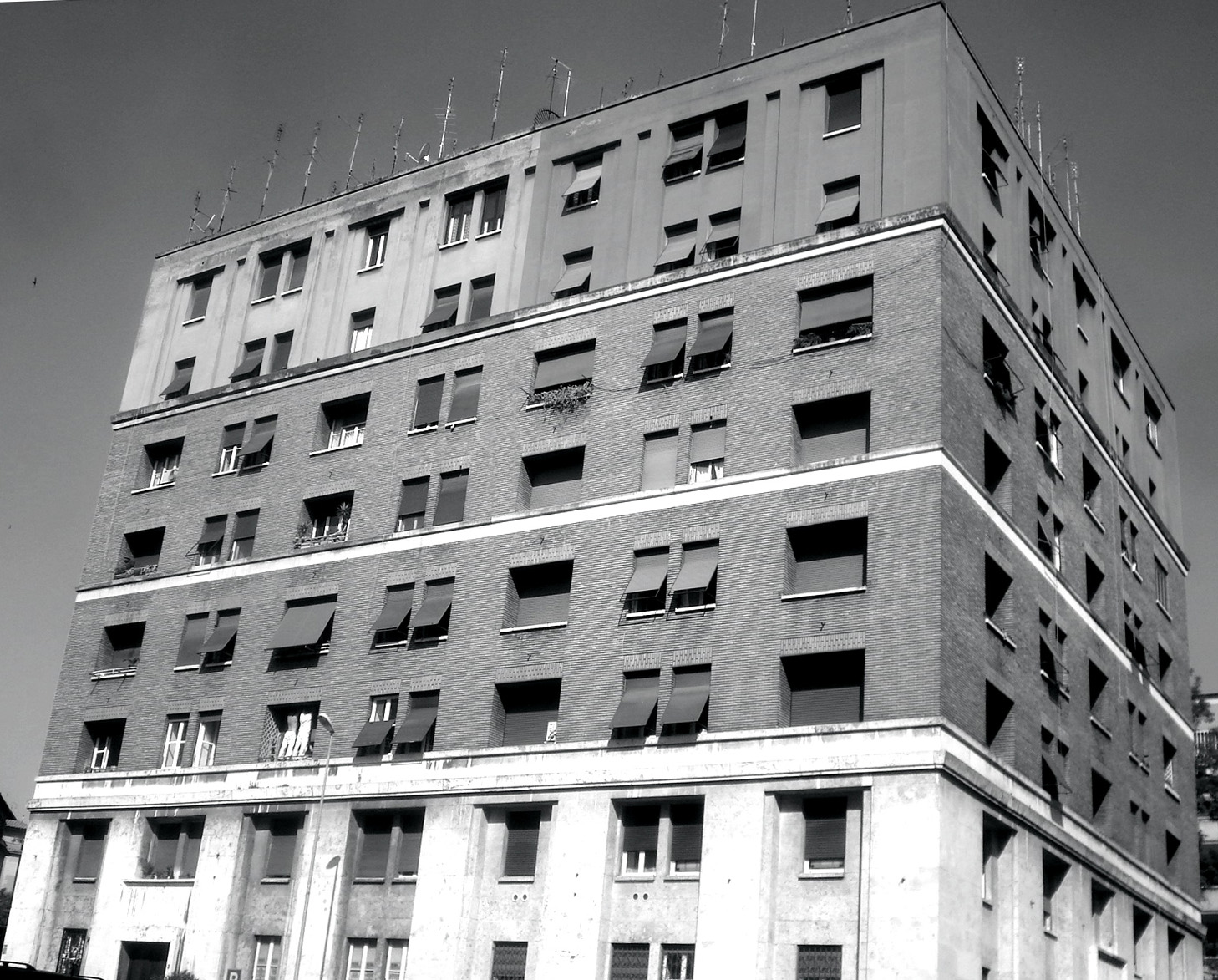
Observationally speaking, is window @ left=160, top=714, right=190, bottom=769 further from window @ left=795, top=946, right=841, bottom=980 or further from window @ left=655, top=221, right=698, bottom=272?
window @ left=795, top=946, right=841, bottom=980

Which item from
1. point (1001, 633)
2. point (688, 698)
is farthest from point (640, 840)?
point (1001, 633)

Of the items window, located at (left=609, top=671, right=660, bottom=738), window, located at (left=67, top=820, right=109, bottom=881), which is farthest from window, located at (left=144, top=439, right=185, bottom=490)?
window, located at (left=609, top=671, right=660, bottom=738)

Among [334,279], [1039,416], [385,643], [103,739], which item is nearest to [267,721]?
[385,643]

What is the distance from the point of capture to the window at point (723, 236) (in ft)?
141

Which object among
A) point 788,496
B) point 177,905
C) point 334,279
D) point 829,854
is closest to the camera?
point 829,854

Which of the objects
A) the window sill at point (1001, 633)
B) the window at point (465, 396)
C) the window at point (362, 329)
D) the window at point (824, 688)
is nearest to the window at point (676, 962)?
the window at point (824, 688)

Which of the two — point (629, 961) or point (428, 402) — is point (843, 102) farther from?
point (629, 961)

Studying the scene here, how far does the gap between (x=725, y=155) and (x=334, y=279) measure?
14930mm

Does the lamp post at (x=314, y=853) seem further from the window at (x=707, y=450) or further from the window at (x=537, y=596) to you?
the window at (x=707, y=450)

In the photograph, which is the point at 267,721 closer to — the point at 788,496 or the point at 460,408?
the point at 460,408

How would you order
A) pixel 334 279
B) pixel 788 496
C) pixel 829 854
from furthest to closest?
pixel 334 279, pixel 788 496, pixel 829 854

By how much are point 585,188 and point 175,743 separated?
70.7 ft

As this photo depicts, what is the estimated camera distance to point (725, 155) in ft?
145

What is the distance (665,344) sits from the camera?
42.3 meters
